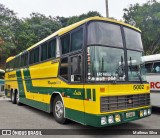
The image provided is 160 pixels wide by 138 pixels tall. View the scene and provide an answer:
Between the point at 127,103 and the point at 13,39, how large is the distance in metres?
27.1

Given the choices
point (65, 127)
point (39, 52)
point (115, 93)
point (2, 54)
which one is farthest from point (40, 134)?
point (2, 54)

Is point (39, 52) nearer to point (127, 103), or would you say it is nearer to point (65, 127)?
point (65, 127)

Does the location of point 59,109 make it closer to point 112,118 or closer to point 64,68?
point 64,68

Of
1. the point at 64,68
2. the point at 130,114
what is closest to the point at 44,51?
the point at 64,68

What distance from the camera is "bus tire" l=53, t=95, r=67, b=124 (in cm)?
771

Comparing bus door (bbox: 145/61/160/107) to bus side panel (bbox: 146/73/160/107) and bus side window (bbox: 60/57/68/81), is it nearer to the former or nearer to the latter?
bus side panel (bbox: 146/73/160/107)

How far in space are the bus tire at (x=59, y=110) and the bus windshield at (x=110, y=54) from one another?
2.18 meters

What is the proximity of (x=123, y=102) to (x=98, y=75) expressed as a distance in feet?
3.54

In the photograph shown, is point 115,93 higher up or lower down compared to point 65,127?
higher up

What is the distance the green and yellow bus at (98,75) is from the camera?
601cm

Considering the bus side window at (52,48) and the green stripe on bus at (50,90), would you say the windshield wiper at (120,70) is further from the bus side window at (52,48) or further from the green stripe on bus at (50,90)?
the bus side window at (52,48)

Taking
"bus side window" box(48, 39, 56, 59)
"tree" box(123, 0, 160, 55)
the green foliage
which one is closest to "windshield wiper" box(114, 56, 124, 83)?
"bus side window" box(48, 39, 56, 59)

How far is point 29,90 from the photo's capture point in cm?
1132

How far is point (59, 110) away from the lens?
7914 millimetres
